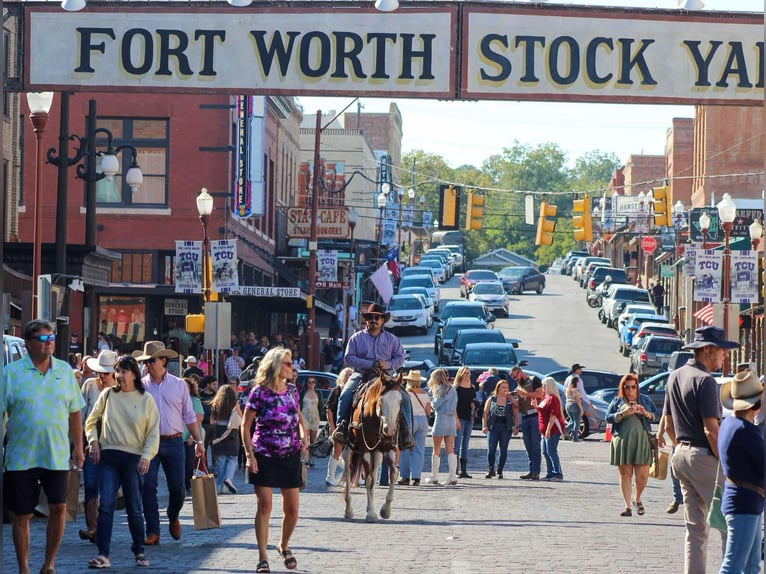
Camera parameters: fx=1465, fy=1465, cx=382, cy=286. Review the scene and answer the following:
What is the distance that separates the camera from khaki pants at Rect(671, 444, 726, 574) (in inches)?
432

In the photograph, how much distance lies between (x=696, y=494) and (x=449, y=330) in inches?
1659

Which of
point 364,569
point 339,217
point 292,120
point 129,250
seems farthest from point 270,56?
point 292,120

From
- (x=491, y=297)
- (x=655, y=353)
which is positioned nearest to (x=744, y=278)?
(x=655, y=353)

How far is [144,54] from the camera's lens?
48.6ft

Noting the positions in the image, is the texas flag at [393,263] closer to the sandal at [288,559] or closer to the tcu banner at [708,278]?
the tcu banner at [708,278]

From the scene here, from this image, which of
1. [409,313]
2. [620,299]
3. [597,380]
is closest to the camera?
[597,380]

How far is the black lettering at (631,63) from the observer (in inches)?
579

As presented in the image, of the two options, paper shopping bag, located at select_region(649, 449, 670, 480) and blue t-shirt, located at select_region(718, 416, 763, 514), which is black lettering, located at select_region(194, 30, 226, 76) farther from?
blue t-shirt, located at select_region(718, 416, 763, 514)

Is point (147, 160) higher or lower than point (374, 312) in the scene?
higher

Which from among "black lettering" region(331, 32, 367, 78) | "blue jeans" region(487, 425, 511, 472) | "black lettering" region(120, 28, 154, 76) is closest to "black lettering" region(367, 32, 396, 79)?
"black lettering" region(331, 32, 367, 78)

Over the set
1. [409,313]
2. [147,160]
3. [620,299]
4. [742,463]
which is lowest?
[742,463]

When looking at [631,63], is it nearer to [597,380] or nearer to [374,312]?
[374,312]

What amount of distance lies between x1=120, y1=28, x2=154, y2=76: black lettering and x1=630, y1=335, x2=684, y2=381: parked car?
3625 centimetres

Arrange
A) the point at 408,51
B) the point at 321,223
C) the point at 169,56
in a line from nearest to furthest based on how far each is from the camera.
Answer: the point at 408,51 → the point at 169,56 → the point at 321,223
